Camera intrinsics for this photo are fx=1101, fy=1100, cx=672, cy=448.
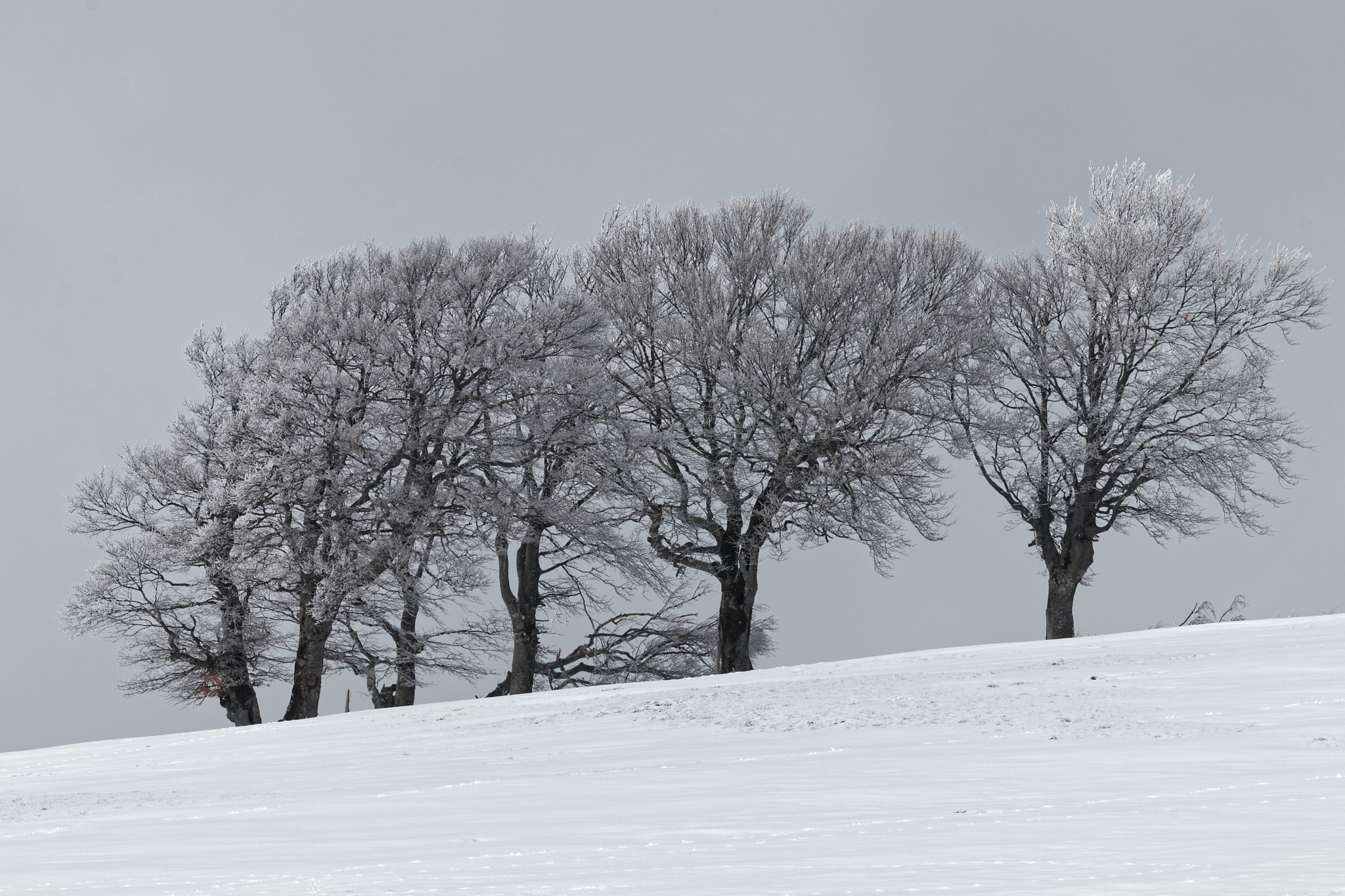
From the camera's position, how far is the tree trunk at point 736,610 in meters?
21.4

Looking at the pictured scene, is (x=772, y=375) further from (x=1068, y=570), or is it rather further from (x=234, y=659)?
(x=234, y=659)

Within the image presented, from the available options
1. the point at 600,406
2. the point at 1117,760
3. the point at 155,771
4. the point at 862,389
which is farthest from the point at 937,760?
the point at 600,406

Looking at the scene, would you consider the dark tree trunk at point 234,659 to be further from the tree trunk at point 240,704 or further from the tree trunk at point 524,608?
the tree trunk at point 524,608

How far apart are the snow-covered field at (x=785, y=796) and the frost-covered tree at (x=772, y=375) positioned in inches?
384

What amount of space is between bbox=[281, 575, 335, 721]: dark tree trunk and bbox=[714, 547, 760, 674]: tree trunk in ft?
26.0

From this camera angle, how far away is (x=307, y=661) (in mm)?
22375

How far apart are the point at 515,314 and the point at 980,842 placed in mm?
20181

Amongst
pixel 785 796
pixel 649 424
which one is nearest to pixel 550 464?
pixel 649 424

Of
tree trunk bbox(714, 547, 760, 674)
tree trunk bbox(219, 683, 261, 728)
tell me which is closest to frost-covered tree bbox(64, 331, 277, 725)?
tree trunk bbox(219, 683, 261, 728)

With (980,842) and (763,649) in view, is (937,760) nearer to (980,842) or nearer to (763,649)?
(980,842)

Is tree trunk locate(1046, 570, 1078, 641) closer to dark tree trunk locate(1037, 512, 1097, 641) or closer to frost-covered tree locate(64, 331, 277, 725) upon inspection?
dark tree trunk locate(1037, 512, 1097, 641)

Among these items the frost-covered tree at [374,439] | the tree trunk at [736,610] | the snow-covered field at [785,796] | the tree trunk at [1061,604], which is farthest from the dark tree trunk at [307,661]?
the tree trunk at [1061,604]

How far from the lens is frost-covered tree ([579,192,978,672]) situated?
67.1 ft

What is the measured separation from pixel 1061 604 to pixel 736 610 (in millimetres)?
7024
